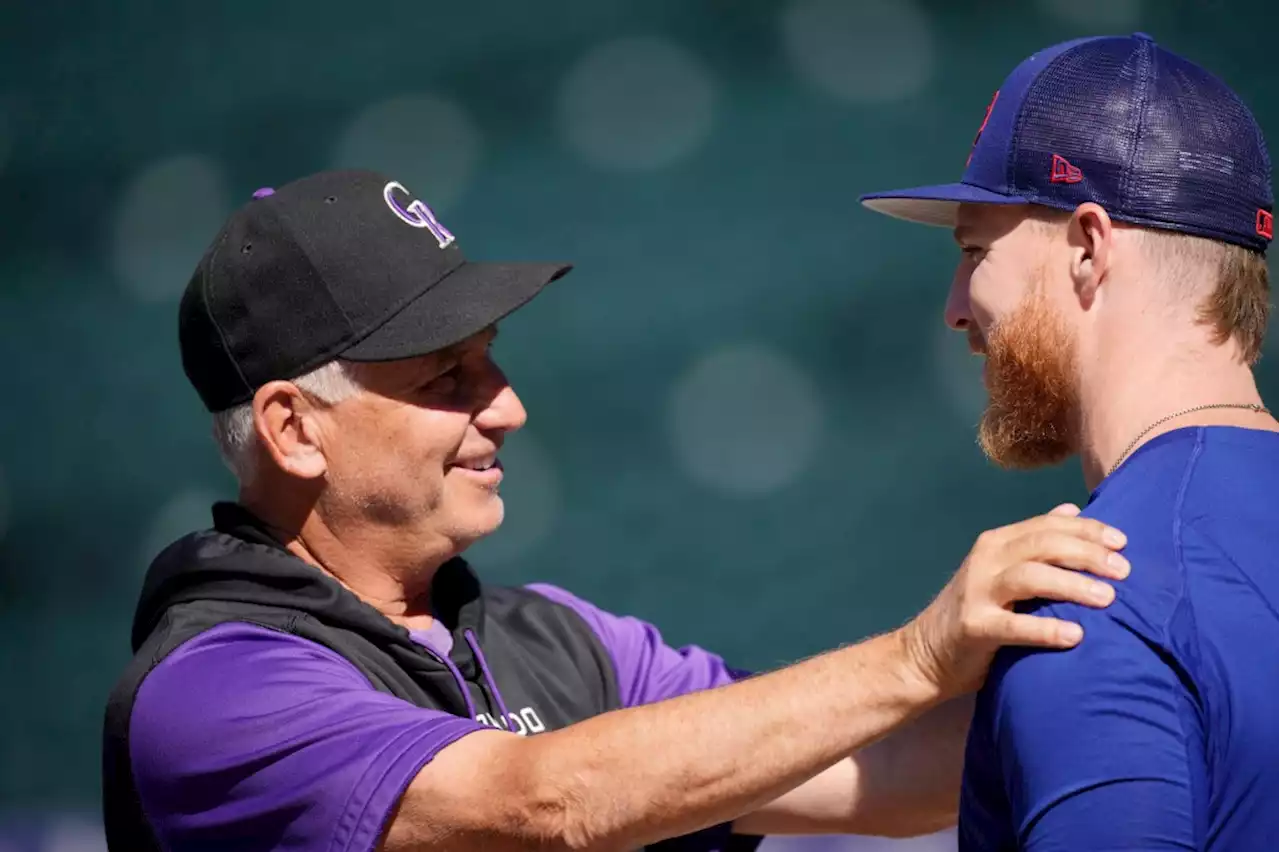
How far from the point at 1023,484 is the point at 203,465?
1814mm

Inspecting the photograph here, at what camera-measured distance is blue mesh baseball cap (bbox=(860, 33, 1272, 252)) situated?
5.53 feet

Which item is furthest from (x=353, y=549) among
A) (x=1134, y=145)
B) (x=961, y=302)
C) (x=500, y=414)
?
(x=1134, y=145)

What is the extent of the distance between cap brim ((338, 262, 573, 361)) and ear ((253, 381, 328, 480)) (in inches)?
3.8

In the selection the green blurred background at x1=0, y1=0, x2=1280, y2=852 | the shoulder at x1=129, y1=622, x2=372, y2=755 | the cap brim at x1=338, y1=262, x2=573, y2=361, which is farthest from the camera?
the green blurred background at x1=0, y1=0, x2=1280, y2=852

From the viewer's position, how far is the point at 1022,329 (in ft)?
5.80

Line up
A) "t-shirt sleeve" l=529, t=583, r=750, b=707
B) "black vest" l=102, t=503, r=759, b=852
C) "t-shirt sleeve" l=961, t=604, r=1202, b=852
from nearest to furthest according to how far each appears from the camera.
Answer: "t-shirt sleeve" l=961, t=604, r=1202, b=852 → "black vest" l=102, t=503, r=759, b=852 → "t-shirt sleeve" l=529, t=583, r=750, b=707

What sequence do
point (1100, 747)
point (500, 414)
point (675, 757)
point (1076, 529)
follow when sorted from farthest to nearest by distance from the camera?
point (500, 414)
point (675, 757)
point (1076, 529)
point (1100, 747)

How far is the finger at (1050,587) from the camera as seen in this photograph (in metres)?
1.52

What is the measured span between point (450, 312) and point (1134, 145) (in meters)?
0.92

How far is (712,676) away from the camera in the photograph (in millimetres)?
2453

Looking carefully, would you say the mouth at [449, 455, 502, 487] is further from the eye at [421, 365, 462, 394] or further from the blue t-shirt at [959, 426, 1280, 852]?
the blue t-shirt at [959, 426, 1280, 852]

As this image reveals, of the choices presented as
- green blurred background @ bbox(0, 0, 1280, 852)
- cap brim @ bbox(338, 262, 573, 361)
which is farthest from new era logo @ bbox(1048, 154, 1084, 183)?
green blurred background @ bbox(0, 0, 1280, 852)

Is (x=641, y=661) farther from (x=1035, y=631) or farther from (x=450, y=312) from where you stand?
(x=1035, y=631)

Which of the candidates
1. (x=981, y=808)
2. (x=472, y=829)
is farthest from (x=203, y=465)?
(x=981, y=808)
